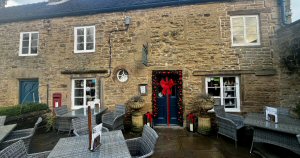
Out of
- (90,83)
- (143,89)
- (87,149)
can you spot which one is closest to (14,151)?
(87,149)

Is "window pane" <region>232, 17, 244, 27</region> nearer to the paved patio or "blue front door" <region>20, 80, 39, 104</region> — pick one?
the paved patio

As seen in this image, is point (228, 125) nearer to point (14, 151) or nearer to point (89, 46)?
point (14, 151)

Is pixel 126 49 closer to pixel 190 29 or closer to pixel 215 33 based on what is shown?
pixel 190 29

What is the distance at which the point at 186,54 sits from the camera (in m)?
7.73

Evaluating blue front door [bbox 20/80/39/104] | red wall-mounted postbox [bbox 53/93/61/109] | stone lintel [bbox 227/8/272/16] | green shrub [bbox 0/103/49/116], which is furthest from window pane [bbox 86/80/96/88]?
stone lintel [bbox 227/8/272/16]

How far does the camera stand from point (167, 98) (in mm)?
7906

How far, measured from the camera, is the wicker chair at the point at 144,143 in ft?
9.73

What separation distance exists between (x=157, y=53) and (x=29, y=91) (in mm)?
6787

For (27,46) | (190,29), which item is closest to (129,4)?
(190,29)

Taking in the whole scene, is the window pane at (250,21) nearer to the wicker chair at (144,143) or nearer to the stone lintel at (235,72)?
the stone lintel at (235,72)

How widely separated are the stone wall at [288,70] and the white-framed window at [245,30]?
825 mm

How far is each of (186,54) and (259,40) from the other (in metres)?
2.98

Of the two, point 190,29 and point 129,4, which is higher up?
point 129,4

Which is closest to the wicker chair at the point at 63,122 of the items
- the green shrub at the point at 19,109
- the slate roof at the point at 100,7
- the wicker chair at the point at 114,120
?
the green shrub at the point at 19,109
